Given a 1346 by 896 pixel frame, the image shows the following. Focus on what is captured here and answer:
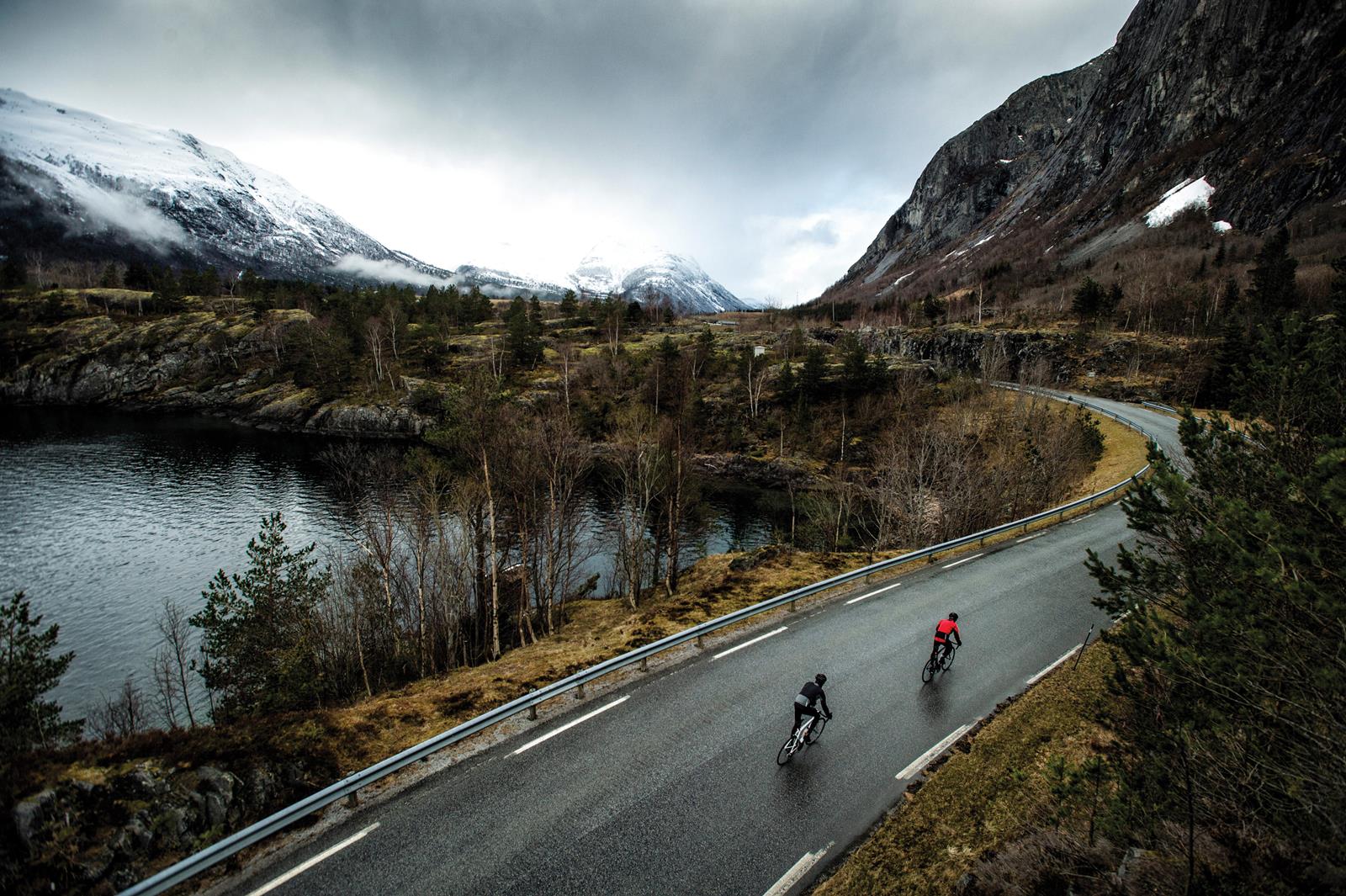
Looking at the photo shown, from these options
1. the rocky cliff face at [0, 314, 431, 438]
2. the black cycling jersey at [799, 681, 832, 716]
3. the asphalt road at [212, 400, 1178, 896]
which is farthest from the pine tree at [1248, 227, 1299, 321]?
the rocky cliff face at [0, 314, 431, 438]

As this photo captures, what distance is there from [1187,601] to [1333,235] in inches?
5173

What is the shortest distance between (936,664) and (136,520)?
61.2 metres

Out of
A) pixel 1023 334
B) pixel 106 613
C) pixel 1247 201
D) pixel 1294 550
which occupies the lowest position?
pixel 106 613

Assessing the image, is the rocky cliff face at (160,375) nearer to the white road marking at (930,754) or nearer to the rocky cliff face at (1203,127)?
the white road marking at (930,754)

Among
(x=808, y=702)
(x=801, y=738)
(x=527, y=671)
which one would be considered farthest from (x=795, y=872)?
(x=527, y=671)

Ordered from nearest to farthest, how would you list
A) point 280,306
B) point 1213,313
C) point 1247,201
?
1. point 1213,313
2. point 1247,201
3. point 280,306

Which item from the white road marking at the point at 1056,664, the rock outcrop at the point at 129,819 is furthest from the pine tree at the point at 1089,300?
the rock outcrop at the point at 129,819

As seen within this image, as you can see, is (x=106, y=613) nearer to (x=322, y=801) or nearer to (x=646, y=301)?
(x=322, y=801)

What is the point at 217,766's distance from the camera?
8.37 metres

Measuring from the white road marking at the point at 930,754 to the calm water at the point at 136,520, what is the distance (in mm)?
31223

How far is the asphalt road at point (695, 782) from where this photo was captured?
291 inches

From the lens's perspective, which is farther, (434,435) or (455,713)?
(434,435)

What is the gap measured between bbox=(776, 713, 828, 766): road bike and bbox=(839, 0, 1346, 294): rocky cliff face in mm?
153476

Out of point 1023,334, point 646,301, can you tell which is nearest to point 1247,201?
point 1023,334
